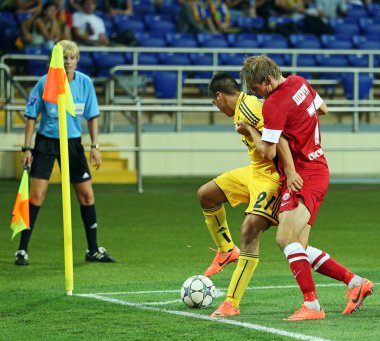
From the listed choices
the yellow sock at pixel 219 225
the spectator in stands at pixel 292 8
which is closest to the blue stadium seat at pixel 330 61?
the spectator in stands at pixel 292 8

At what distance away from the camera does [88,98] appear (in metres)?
11.1

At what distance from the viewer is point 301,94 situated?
7938mm

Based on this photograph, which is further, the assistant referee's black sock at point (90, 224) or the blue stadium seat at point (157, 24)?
the blue stadium seat at point (157, 24)

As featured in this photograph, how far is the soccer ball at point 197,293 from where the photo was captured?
8359mm

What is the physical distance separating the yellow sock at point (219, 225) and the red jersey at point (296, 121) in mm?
1804

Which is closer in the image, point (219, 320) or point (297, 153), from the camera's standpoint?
point (219, 320)

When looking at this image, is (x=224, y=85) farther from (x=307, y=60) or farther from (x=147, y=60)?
(x=307, y=60)

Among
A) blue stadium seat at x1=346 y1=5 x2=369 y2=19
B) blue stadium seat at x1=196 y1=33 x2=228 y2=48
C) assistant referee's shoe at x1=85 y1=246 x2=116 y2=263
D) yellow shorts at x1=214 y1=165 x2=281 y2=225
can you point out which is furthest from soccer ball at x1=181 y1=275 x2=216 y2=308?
blue stadium seat at x1=346 y1=5 x2=369 y2=19

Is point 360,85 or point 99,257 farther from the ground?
point 99,257

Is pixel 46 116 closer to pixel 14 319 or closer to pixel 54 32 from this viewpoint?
pixel 14 319

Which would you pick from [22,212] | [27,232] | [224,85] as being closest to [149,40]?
[27,232]

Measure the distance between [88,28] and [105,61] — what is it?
0.77m

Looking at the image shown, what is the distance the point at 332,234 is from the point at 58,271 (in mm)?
4163

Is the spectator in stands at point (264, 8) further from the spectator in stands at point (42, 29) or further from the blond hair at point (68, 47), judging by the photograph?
the blond hair at point (68, 47)
